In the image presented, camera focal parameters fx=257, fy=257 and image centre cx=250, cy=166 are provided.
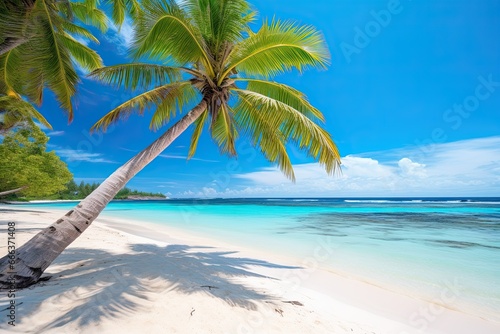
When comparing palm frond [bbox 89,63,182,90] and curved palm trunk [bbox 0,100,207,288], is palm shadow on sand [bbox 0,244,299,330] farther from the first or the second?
palm frond [bbox 89,63,182,90]

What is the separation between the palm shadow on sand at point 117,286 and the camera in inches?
102

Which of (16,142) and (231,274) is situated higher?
(16,142)

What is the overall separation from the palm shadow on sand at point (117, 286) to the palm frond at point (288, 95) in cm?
378

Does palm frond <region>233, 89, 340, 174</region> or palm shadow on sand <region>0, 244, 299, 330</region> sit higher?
palm frond <region>233, 89, 340, 174</region>

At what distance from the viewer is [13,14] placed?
15.0 feet

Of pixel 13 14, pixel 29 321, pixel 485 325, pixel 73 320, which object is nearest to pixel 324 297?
pixel 485 325

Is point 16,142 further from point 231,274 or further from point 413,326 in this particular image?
point 413,326

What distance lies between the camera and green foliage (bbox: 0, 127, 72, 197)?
1141 centimetres

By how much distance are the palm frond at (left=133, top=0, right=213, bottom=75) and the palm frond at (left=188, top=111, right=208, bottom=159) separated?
1959 mm

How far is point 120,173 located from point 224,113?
2.88 meters

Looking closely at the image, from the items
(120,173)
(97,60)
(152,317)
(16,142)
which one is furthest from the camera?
(16,142)

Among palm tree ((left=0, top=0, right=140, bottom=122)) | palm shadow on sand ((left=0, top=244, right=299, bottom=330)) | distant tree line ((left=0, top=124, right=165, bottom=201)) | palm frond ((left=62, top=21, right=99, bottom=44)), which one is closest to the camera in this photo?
palm shadow on sand ((left=0, top=244, right=299, bottom=330))

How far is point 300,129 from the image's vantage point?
5.05m

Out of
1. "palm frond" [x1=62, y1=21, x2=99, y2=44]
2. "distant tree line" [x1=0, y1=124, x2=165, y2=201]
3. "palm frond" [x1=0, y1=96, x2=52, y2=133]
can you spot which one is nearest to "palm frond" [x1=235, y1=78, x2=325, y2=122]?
"palm frond" [x1=0, y1=96, x2=52, y2=133]
